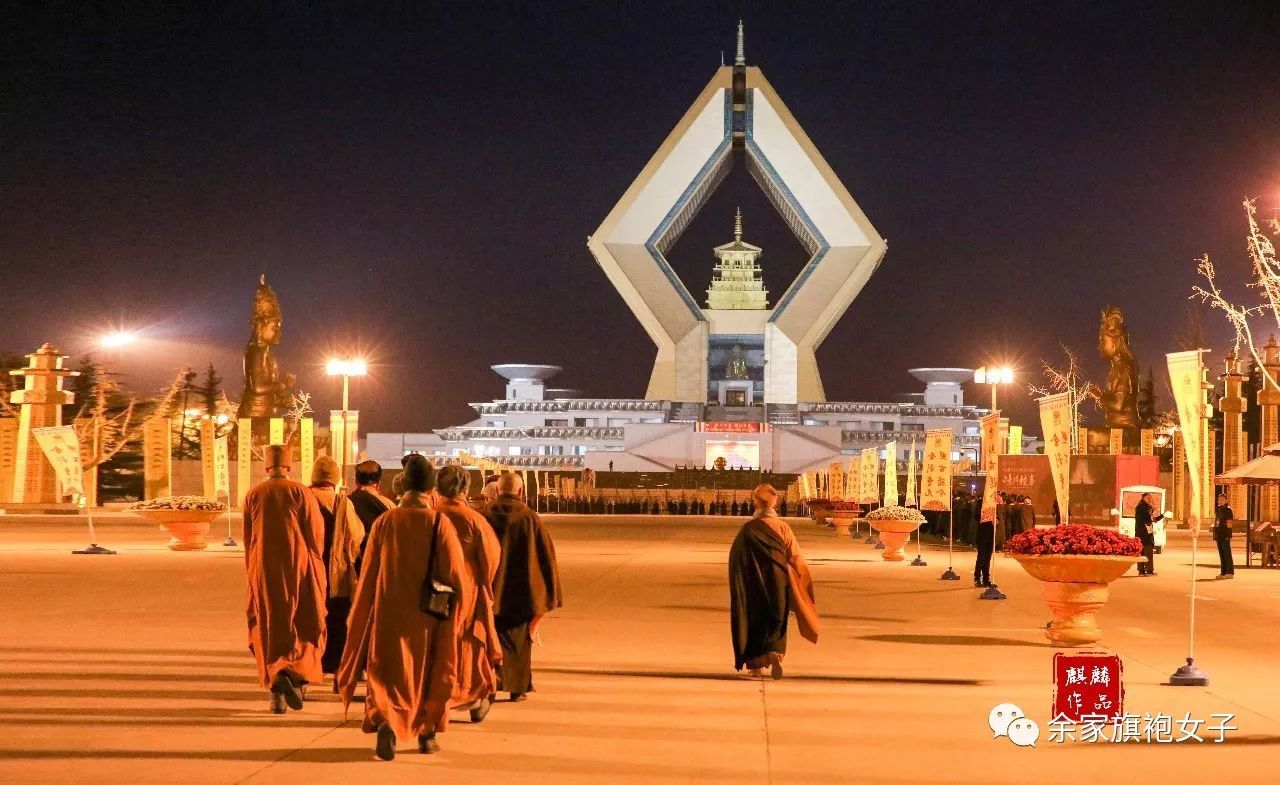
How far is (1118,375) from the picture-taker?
33406 millimetres

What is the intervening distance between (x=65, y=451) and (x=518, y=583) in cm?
1358

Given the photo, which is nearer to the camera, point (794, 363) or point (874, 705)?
point (874, 705)

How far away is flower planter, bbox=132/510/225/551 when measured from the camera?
17.2 meters

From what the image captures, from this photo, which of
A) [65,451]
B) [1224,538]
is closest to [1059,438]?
[1224,538]

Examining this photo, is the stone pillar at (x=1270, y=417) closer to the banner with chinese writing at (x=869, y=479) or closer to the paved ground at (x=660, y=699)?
the banner with chinese writing at (x=869, y=479)

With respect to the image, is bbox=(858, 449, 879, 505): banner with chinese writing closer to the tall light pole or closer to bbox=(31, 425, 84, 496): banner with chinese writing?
the tall light pole

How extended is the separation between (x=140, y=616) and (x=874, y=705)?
17.2 feet

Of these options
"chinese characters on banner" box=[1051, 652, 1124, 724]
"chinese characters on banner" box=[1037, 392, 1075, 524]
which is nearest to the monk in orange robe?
"chinese characters on banner" box=[1051, 652, 1124, 724]

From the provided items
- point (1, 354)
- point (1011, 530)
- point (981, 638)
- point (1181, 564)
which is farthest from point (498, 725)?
point (1, 354)

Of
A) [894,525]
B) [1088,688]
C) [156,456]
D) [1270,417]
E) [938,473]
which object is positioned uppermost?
[1270,417]

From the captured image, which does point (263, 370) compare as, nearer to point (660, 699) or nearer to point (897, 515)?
point (897, 515)

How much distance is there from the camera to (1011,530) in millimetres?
14352

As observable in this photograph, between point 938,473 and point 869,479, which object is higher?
point 938,473

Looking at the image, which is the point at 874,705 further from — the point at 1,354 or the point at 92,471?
the point at 1,354
